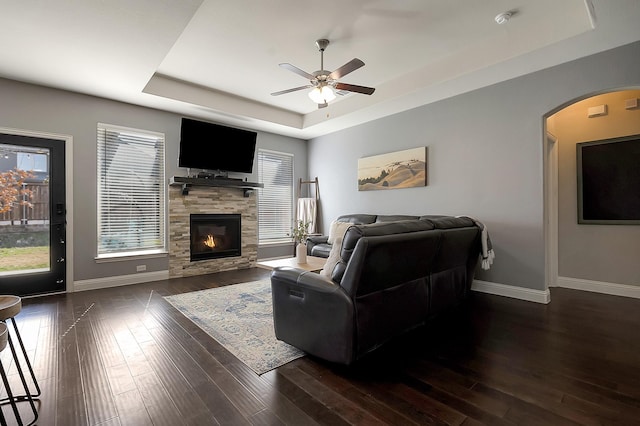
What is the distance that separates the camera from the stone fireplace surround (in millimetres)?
5266

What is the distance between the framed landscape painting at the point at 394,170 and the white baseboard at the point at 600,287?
247 centimetres

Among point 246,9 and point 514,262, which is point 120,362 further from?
point 514,262

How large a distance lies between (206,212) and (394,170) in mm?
3497

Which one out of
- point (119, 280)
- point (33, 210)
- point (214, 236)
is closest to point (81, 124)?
point (33, 210)

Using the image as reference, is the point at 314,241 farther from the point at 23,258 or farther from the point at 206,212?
the point at 23,258

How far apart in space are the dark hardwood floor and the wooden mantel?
249 centimetres

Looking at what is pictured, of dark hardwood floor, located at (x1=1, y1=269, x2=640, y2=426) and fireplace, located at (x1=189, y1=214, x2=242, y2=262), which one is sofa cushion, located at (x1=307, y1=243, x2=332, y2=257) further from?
dark hardwood floor, located at (x1=1, y1=269, x2=640, y2=426)

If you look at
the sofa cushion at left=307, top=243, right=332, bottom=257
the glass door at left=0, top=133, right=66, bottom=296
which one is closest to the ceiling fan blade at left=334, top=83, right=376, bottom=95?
the sofa cushion at left=307, top=243, right=332, bottom=257

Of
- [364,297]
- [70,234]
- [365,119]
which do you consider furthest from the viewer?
[365,119]

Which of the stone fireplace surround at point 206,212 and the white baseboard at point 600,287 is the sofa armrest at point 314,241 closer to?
the stone fireplace surround at point 206,212

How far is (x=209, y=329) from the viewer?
2.97m

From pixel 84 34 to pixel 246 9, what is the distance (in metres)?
1.58

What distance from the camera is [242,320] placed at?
3172 millimetres

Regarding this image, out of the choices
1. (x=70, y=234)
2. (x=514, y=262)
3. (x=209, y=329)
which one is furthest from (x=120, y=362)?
(x=514, y=262)
